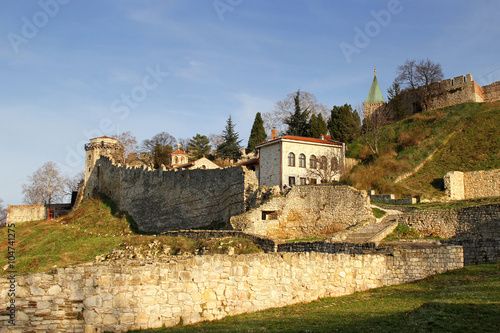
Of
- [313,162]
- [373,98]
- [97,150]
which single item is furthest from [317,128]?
[97,150]

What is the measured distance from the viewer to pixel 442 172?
36.7m

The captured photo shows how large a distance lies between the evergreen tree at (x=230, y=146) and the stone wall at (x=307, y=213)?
41.1m

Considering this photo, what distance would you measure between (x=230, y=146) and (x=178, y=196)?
31.5 m

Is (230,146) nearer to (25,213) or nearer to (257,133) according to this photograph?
(257,133)

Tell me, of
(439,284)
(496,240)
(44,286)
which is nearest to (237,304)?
(44,286)

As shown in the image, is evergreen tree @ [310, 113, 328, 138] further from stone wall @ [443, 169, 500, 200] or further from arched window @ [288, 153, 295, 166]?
stone wall @ [443, 169, 500, 200]

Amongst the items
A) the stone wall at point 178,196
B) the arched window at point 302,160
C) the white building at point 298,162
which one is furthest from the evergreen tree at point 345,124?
the stone wall at point 178,196

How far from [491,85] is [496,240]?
39.1 meters

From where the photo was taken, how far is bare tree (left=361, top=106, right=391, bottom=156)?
46.6 m

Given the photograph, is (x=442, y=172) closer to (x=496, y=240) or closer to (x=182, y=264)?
(x=496, y=240)

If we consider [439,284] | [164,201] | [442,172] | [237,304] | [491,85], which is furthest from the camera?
[491,85]

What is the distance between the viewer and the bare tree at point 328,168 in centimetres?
4584

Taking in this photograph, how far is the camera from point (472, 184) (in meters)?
34.2

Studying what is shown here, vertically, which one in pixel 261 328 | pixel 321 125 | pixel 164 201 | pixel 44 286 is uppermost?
pixel 321 125
